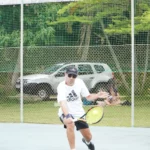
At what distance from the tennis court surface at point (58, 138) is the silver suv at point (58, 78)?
10.8 ft

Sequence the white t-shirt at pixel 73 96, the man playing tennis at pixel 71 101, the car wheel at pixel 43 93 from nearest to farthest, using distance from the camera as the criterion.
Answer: the man playing tennis at pixel 71 101 → the white t-shirt at pixel 73 96 → the car wheel at pixel 43 93

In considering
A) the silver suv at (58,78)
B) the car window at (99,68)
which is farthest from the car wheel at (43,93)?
the car window at (99,68)

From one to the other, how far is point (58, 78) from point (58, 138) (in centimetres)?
663

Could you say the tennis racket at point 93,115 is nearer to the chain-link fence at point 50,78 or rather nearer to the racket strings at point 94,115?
the racket strings at point 94,115

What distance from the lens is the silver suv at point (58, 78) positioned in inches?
687

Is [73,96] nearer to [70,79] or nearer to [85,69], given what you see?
[70,79]

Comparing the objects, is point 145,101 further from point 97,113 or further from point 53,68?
point 97,113

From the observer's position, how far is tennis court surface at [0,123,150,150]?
10.5m

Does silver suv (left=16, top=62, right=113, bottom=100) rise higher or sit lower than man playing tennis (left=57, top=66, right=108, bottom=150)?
lower

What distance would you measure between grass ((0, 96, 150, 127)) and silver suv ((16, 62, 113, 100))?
1.29 feet

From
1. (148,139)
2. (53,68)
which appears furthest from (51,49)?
(148,139)

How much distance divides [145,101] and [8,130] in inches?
217

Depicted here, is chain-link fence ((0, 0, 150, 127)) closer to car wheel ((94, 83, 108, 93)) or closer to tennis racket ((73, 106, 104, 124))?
car wheel ((94, 83, 108, 93))

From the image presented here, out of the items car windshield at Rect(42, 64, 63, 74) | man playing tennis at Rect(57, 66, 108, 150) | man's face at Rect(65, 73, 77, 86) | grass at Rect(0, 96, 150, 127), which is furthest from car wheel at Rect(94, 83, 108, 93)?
man's face at Rect(65, 73, 77, 86)
